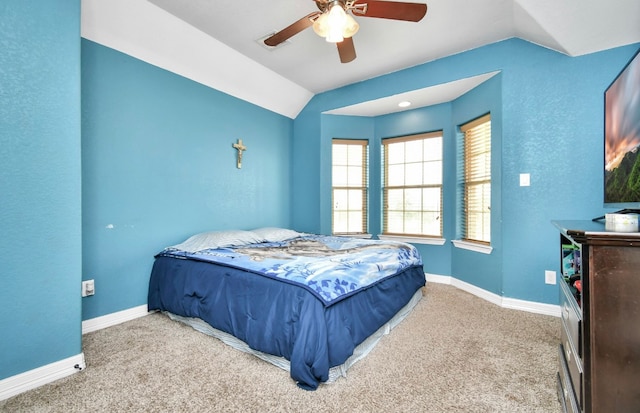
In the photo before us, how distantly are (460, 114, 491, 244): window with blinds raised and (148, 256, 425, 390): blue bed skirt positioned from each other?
4.77 feet

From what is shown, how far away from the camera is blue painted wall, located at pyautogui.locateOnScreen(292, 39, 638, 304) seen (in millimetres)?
2582

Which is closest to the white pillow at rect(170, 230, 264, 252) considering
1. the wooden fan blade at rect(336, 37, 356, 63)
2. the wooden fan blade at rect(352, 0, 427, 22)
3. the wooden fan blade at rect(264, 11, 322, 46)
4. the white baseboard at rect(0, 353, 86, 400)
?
the white baseboard at rect(0, 353, 86, 400)

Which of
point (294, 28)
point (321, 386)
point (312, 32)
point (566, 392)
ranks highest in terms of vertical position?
point (312, 32)

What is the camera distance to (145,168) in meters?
2.76

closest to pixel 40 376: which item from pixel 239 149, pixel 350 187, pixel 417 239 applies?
pixel 239 149

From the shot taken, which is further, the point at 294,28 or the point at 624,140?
the point at 294,28

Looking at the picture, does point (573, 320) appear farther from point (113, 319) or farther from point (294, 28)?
point (113, 319)

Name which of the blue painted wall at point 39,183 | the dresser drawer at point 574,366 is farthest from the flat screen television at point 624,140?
the blue painted wall at point 39,183

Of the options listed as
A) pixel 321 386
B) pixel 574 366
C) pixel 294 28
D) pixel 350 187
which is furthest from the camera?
pixel 350 187

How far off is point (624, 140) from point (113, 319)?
3680 mm

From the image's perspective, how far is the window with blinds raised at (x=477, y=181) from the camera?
330 cm

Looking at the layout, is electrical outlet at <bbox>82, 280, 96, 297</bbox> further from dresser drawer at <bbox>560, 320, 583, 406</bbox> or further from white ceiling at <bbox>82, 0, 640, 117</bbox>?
dresser drawer at <bbox>560, 320, 583, 406</bbox>

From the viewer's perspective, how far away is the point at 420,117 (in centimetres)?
400

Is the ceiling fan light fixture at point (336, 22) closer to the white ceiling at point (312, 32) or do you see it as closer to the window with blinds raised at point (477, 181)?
the white ceiling at point (312, 32)
